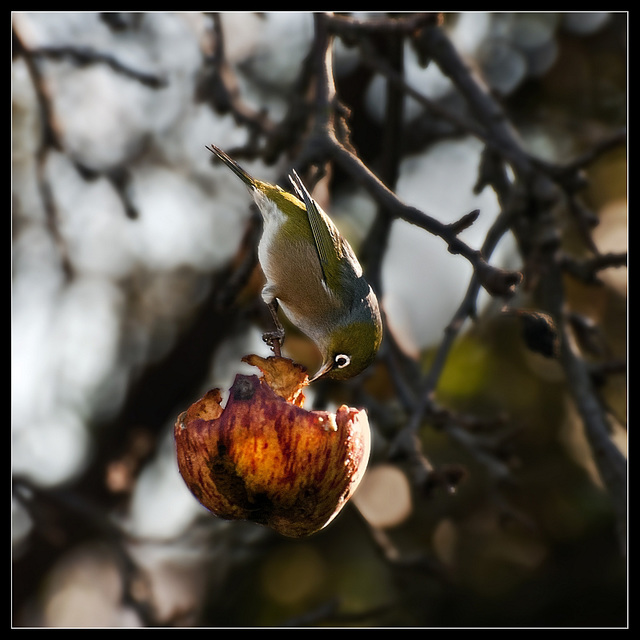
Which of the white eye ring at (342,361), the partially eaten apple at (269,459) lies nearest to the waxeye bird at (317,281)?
the white eye ring at (342,361)

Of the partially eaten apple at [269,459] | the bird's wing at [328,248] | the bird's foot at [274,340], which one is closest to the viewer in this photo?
the partially eaten apple at [269,459]

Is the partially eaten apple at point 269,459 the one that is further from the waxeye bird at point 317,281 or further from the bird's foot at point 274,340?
the waxeye bird at point 317,281

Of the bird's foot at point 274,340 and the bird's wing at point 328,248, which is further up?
the bird's wing at point 328,248

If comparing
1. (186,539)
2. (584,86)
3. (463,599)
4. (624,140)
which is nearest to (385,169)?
(624,140)

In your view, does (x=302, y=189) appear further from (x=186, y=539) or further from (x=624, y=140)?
(x=186, y=539)

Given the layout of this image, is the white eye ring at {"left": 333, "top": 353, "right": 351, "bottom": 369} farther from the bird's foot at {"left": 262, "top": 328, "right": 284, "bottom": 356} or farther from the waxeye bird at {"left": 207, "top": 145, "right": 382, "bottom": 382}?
the bird's foot at {"left": 262, "top": 328, "right": 284, "bottom": 356}

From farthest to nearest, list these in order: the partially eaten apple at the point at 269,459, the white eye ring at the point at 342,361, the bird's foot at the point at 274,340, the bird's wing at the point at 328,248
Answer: the bird's wing at the point at 328,248
the white eye ring at the point at 342,361
the bird's foot at the point at 274,340
the partially eaten apple at the point at 269,459

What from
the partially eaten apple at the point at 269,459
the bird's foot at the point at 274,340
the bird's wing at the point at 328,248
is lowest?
the partially eaten apple at the point at 269,459

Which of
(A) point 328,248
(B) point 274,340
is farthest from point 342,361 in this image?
(A) point 328,248
